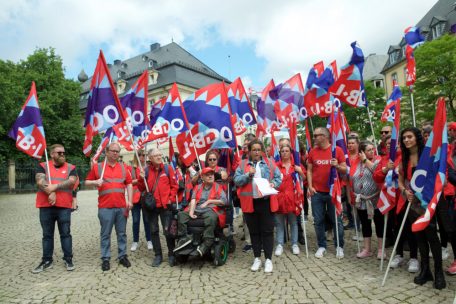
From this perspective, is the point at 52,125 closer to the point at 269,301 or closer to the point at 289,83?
the point at 289,83

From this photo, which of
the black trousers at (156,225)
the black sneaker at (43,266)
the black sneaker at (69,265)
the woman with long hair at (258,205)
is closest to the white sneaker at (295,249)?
the woman with long hair at (258,205)

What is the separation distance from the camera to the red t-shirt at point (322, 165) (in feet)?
18.3

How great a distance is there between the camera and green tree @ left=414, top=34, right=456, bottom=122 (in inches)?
944

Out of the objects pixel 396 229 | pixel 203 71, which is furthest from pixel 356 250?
pixel 203 71

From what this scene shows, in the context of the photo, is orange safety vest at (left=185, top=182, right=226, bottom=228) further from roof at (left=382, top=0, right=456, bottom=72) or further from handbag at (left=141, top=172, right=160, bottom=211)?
roof at (left=382, top=0, right=456, bottom=72)

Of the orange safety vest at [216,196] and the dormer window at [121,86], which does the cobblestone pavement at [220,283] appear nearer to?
the orange safety vest at [216,196]

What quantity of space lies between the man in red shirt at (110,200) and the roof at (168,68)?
124ft

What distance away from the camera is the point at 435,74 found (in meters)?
24.7

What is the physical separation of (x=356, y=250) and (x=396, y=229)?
91 cm

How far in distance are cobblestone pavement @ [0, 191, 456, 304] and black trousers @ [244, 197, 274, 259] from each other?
1.31 feet

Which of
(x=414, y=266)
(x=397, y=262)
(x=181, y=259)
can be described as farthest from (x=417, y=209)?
(x=181, y=259)

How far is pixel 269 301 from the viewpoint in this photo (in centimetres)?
390

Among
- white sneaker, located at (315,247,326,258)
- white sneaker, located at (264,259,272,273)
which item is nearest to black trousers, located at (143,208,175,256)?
white sneaker, located at (264,259,272,273)

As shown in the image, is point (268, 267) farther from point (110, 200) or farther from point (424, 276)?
point (110, 200)
